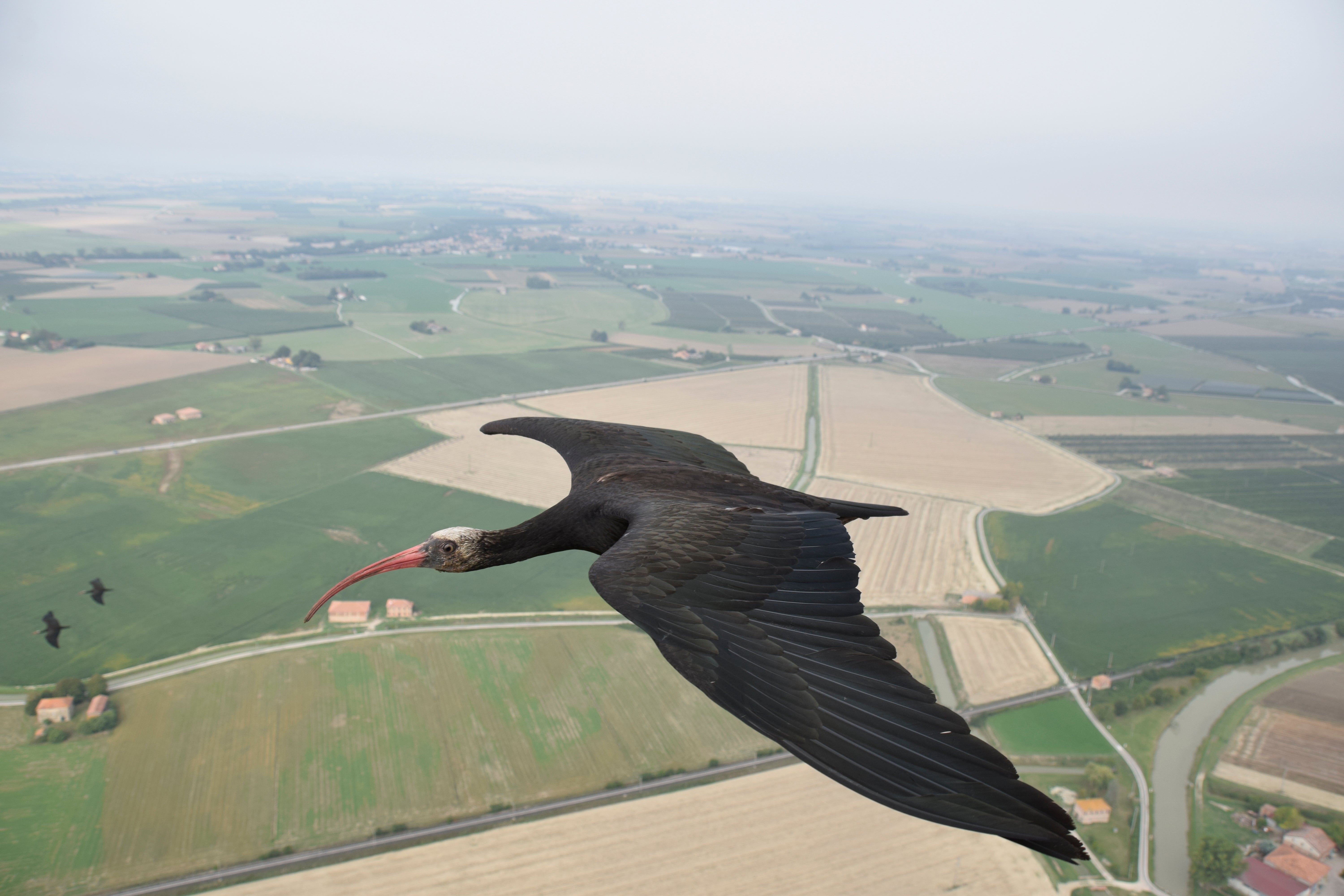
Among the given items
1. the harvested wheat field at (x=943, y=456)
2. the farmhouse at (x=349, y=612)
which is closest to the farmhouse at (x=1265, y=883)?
the harvested wheat field at (x=943, y=456)

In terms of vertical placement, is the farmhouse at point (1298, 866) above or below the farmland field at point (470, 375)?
below

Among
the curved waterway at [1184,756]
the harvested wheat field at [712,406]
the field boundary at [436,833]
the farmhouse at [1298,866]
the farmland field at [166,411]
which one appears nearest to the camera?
the field boundary at [436,833]

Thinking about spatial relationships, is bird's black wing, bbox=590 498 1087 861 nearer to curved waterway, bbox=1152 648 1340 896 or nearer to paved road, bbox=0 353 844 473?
curved waterway, bbox=1152 648 1340 896

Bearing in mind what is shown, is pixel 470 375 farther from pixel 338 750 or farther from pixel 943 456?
pixel 338 750

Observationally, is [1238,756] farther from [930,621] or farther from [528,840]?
[528,840]

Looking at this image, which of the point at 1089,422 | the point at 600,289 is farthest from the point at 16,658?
the point at 600,289

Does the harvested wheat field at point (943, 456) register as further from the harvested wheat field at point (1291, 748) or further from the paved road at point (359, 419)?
the harvested wheat field at point (1291, 748)

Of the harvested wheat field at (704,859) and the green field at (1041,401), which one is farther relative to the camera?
the green field at (1041,401)
